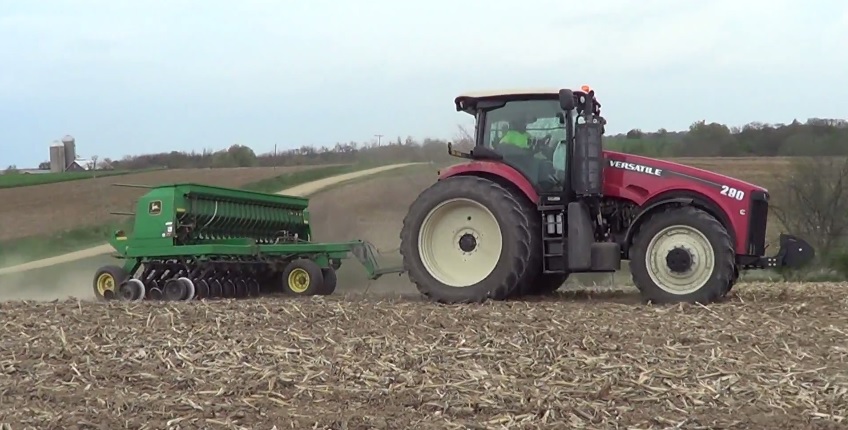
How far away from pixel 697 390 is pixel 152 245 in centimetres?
870

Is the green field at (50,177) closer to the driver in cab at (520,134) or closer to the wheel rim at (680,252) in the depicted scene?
the driver in cab at (520,134)

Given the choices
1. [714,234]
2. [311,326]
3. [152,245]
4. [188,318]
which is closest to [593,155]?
[714,234]

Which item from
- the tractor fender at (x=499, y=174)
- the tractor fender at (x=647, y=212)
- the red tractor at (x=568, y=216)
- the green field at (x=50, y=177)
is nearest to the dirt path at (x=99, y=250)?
the tractor fender at (x=499, y=174)

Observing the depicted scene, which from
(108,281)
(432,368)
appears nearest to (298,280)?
(108,281)

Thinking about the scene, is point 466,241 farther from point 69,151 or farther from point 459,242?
point 69,151

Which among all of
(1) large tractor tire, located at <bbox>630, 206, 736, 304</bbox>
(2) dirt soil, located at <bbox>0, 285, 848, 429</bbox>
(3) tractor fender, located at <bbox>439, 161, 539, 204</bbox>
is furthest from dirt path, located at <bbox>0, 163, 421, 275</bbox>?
(2) dirt soil, located at <bbox>0, 285, 848, 429</bbox>

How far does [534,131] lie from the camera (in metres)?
9.24

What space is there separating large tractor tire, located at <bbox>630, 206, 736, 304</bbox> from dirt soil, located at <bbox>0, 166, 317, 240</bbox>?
17.5 m

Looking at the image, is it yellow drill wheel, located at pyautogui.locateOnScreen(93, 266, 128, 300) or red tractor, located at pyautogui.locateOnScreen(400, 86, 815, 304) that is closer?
red tractor, located at pyautogui.locateOnScreen(400, 86, 815, 304)

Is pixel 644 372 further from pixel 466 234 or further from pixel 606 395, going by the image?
pixel 466 234

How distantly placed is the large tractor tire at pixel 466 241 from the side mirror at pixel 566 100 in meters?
0.97

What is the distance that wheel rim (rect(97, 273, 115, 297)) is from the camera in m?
12.3

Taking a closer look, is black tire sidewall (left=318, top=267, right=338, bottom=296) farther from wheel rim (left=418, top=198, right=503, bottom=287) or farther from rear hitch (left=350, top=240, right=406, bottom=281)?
wheel rim (left=418, top=198, right=503, bottom=287)

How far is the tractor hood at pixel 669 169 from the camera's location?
8.65 metres
